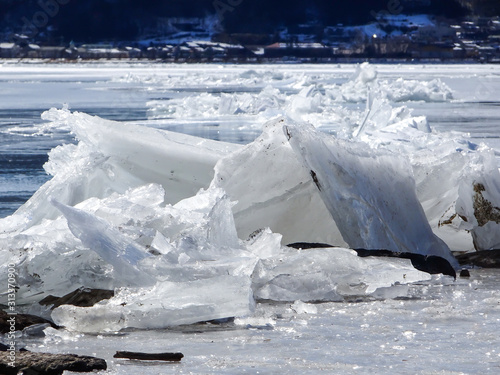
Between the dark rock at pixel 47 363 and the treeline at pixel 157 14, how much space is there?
8953 centimetres

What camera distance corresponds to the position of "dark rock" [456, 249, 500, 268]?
332cm

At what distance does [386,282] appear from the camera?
282cm

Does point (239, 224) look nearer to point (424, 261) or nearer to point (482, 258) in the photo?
point (424, 261)

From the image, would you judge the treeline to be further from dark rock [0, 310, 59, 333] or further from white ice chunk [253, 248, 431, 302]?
dark rock [0, 310, 59, 333]

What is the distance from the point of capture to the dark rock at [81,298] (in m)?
2.62

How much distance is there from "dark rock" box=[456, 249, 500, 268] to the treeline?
288ft

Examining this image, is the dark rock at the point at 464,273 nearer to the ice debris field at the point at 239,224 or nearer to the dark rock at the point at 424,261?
the dark rock at the point at 424,261

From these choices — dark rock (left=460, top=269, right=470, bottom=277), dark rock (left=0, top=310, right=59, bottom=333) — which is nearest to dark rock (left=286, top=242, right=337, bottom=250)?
dark rock (left=460, top=269, right=470, bottom=277)

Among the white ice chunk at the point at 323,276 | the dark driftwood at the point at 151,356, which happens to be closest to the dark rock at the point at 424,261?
the white ice chunk at the point at 323,276

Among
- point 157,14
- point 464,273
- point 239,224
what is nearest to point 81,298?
point 239,224

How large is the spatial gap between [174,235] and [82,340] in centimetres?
88

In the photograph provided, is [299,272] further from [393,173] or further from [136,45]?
[136,45]

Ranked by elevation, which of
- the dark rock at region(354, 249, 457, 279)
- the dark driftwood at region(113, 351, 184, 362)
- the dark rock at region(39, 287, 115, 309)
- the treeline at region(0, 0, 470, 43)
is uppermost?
the dark driftwood at region(113, 351, 184, 362)

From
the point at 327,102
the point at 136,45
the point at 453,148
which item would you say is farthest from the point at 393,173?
the point at 136,45
